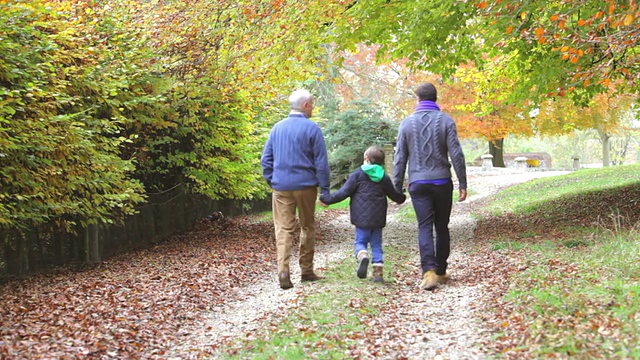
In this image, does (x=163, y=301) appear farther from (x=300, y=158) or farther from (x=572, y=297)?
(x=572, y=297)

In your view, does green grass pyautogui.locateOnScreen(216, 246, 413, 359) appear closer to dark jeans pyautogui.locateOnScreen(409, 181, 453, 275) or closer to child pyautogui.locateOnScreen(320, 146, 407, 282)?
child pyautogui.locateOnScreen(320, 146, 407, 282)

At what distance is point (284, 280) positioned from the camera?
6992 mm

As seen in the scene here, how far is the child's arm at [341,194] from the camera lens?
6758 mm

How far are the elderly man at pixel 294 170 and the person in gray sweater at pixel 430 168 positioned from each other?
0.96 m

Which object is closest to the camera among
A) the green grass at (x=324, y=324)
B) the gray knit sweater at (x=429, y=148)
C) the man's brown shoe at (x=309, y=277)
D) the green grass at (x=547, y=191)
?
the green grass at (x=324, y=324)

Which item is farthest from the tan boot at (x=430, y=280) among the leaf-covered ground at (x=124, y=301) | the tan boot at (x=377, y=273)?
the leaf-covered ground at (x=124, y=301)

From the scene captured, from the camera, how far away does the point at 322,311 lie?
581cm

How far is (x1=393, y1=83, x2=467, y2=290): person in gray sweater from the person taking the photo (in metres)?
6.63

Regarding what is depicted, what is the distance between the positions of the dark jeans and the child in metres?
0.40

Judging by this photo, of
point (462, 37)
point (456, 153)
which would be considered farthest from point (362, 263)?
point (462, 37)

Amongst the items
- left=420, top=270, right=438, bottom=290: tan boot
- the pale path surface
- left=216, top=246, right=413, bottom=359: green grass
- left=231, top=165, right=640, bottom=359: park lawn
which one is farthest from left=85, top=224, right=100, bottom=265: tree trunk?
left=420, top=270, right=438, bottom=290: tan boot

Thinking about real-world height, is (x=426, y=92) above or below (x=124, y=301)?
above

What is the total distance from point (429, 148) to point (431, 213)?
2.46 feet

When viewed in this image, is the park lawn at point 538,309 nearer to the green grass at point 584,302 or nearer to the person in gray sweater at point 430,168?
the green grass at point 584,302
